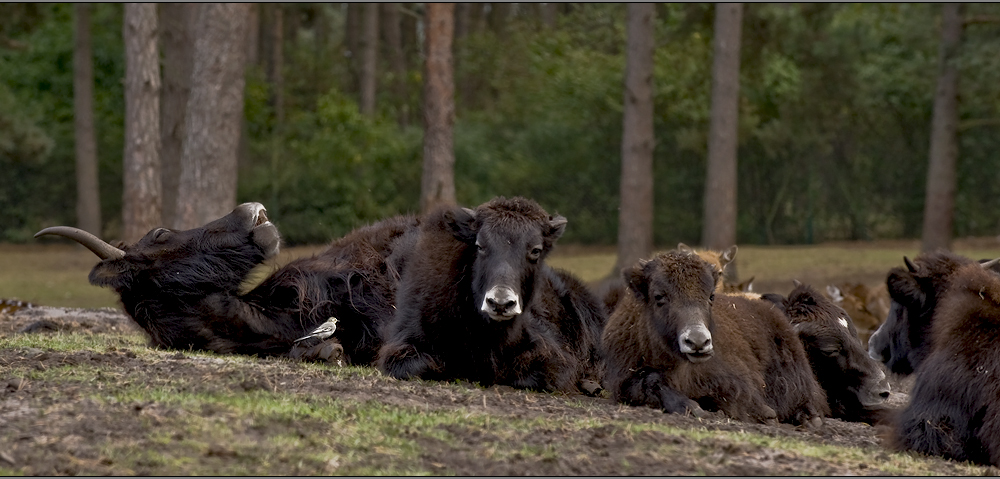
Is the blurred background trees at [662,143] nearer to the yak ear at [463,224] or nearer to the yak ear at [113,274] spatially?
the yak ear at [113,274]

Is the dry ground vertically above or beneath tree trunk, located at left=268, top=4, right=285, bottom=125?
beneath

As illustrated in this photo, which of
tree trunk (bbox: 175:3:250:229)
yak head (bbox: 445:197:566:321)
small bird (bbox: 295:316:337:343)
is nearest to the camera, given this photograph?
yak head (bbox: 445:197:566:321)

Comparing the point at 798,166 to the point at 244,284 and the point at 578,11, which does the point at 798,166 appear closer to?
the point at 578,11

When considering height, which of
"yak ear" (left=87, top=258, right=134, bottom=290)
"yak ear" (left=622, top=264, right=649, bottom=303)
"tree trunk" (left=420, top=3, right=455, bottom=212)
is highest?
"tree trunk" (left=420, top=3, right=455, bottom=212)

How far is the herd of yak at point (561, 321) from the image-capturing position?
267 inches

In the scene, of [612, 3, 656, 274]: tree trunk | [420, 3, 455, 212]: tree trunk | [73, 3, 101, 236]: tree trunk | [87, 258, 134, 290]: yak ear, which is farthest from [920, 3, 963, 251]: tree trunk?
[73, 3, 101, 236]: tree trunk

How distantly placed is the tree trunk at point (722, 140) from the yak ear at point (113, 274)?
1487 cm

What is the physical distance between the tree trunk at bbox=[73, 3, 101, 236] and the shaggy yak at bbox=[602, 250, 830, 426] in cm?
2602

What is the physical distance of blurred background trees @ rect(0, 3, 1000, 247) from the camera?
29.0 meters

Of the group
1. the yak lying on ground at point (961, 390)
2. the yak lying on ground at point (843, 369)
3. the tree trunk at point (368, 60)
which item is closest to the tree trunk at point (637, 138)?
the yak lying on ground at point (843, 369)

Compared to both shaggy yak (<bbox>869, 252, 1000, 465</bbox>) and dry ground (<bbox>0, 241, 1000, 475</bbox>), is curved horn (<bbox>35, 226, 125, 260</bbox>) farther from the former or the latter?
shaggy yak (<bbox>869, 252, 1000, 465</bbox>)

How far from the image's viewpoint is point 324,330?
8812 millimetres

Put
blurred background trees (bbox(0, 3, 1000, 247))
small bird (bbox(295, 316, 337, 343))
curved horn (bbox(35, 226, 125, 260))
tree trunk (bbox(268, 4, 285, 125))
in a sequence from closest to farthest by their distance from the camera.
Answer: curved horn (bbox(35, 226, 125, 260)), small bird (bbox(295, 316, 337, 343)), blurred background trees (bbox(0, 3, 1000, 247)), tree trunk (bbox(268, 4, 285, 125))

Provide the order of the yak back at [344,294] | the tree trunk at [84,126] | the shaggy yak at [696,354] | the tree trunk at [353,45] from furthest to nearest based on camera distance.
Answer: the tree trunk at [353,45]
the tree trunk at [84,126]
the yak back at [344,294]
the shaggy yak at [696,354]
